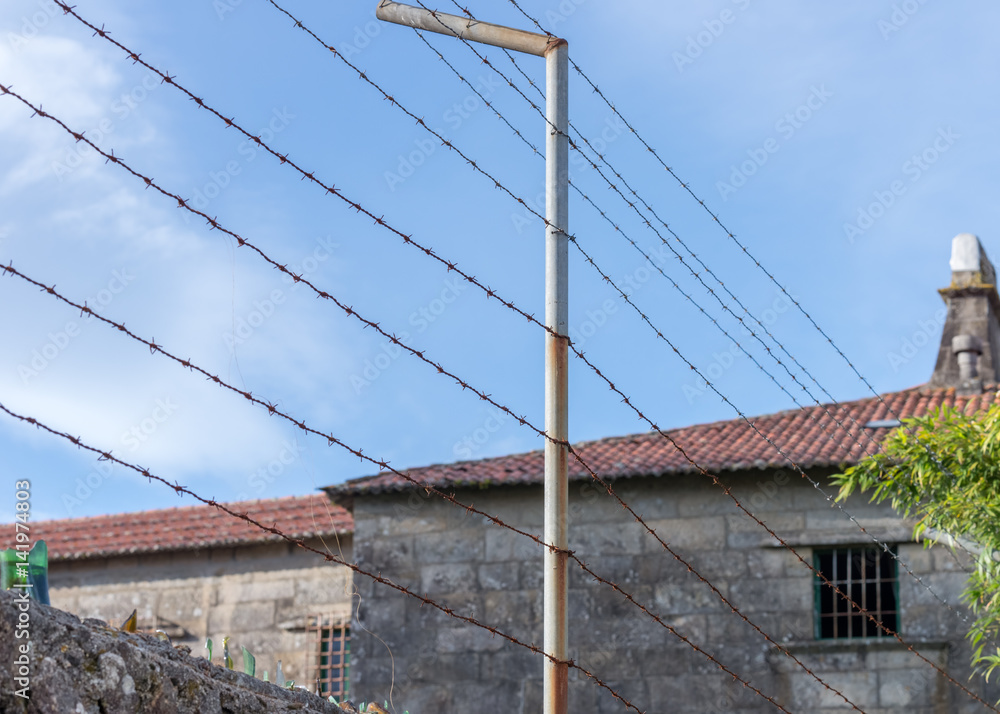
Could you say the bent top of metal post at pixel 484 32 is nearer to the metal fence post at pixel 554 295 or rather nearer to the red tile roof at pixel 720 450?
the metal fence post at pixel 554 295

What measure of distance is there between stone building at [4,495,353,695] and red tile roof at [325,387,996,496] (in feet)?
4.62

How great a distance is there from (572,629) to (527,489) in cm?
152

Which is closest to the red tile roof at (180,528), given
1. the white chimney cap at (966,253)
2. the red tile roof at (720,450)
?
the red tile roof at (720,450)

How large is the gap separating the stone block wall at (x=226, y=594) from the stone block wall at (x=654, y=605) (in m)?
1.21

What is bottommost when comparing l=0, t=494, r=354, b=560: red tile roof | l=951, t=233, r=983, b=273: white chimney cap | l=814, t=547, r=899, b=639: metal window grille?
l=814, t=547, r=899, b=639: metal window grille

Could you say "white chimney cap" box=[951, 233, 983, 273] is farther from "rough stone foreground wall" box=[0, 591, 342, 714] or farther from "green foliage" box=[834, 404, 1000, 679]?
"rough stone foreground wall" box=[0, 591, 342, 714]

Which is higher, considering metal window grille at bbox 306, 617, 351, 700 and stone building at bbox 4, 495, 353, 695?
stone building at bbox 4, 495, 353, 695

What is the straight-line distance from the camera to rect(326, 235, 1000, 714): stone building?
11.9 m

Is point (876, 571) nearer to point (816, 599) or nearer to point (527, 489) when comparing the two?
point (816, 599)

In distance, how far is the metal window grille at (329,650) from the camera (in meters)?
14.1

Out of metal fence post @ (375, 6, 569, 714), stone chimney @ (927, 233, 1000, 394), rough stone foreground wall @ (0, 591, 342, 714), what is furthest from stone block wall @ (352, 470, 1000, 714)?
rough stone foreground wall @ (0, 591, 342, 714)

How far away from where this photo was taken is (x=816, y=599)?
40.5ft

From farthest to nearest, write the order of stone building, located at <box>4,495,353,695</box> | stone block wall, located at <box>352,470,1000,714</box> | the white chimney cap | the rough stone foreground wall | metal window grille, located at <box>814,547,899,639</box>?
the white chimney cap → stone building, located at <box>4,495,353,695</box> → metal window grille, located at <box>814,547,899,639</box> → stone block wall, located at <box>352,470,1000,714</box> → the rough stone foreground wall

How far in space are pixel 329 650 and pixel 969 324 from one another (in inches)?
342
